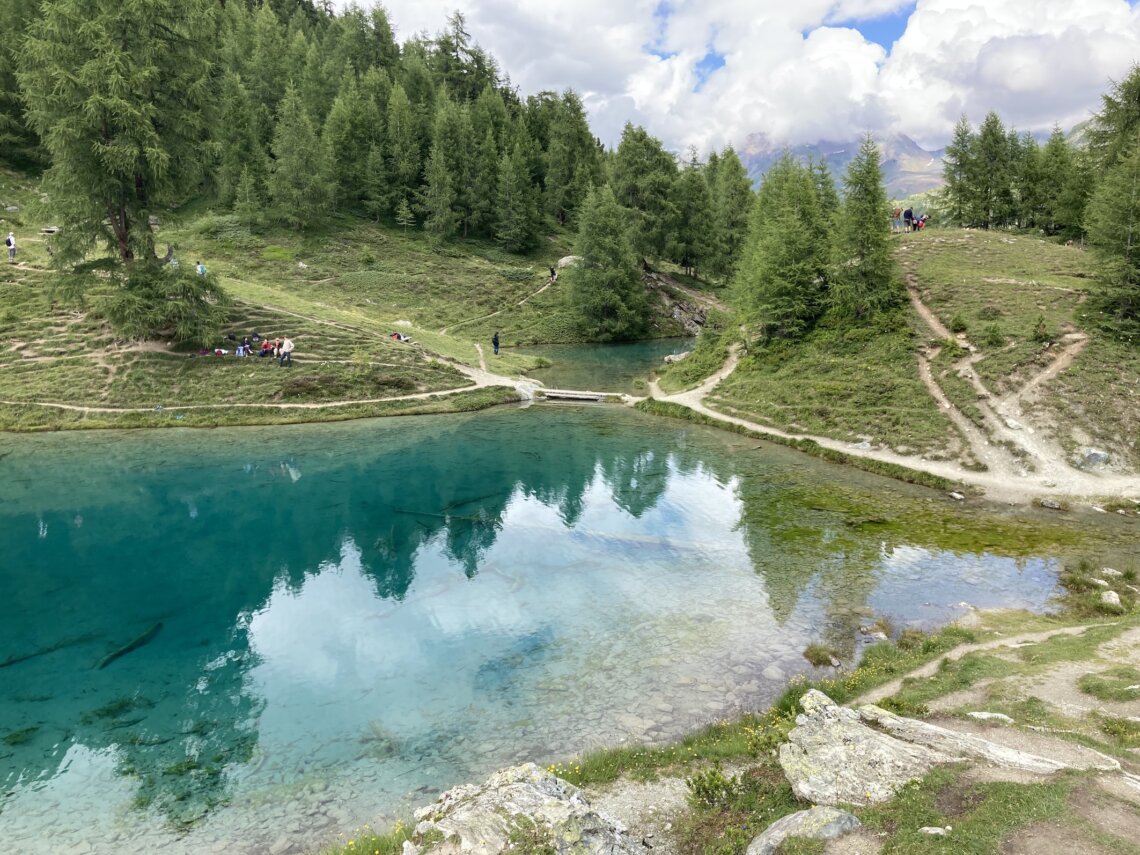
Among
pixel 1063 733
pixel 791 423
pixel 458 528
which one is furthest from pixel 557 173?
pixel 1063 733

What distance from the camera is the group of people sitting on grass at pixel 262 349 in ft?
154

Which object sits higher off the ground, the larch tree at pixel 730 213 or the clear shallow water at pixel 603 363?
the larch tree at pixel 730 213

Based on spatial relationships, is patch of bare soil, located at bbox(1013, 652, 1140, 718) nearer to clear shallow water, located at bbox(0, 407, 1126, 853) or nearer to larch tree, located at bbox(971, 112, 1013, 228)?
clear shallow water, located at bbox(0, 407, 1126, 853)

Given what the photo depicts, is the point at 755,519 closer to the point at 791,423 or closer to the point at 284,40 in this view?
the point at 791,423

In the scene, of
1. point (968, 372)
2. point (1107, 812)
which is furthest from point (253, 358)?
Answer: point (1107, 812)

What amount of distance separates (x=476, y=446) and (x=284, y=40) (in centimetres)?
10461

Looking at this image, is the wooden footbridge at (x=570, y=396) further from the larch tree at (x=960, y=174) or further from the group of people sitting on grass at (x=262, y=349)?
the larch tree at (x=960, y=174)

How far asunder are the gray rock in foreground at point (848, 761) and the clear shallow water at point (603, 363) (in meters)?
42.0

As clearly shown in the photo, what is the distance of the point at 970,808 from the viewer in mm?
8227

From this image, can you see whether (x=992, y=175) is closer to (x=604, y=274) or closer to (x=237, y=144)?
(x=604, y=274)

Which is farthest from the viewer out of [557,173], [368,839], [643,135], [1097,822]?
[557,173]

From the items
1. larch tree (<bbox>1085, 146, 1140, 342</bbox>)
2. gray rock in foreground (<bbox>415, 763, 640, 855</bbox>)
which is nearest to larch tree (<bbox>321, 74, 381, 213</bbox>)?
larch tree (<bbox>1085, 146, 1140, 342</bbox>)

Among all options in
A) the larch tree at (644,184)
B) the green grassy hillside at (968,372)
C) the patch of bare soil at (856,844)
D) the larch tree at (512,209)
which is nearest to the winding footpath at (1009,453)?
the green grassy hillside at (968,372)

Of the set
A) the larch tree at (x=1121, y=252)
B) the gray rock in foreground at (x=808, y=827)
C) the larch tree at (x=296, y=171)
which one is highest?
the larch tree at (x=296, y=171)
